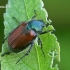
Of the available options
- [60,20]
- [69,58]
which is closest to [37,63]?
[69,58]

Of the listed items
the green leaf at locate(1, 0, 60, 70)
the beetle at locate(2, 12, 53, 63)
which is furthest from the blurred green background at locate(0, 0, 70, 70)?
the green leaf at locate(1, 0, 60, 70)

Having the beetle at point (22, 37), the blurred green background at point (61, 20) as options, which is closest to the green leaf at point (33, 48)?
the beetle at point (22, 37)

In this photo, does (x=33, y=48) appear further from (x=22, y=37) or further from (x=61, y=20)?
(x=61, y=20)

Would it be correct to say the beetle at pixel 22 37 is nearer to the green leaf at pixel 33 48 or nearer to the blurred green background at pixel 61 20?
the green leaf at pixel 33 48

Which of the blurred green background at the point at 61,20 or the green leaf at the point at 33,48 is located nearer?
the green leaf at the point at 33,48

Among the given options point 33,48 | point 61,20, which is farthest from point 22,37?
point 61,20

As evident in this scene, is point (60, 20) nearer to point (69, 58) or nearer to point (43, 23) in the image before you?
point (69, 58)
